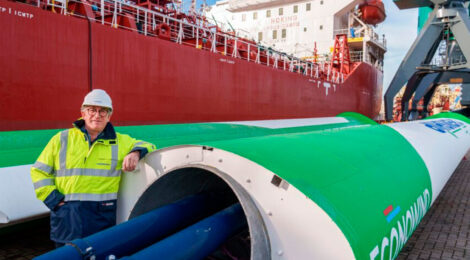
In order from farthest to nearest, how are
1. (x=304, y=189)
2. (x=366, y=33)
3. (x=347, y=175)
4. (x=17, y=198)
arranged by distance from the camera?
(x=366, y=33), (x=17, y=198), (x=347, y=175), (x=304, y=189)

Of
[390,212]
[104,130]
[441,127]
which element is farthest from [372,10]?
[104,130]

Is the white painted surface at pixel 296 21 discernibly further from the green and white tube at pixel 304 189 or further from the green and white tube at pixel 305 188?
the green and white tube at pixel 304 189

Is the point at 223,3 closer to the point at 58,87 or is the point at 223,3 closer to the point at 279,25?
the point at 279,25

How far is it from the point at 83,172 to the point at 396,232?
1.94 meters

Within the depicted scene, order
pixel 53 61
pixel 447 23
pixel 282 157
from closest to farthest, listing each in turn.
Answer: pixel 282 157 < pixel 53 61 < pixel 447 23

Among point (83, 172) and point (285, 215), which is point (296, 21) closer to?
point (83, 172)

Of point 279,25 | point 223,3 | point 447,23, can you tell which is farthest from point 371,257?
point 223,3

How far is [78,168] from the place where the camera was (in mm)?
2135

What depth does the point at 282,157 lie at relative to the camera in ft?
5.93

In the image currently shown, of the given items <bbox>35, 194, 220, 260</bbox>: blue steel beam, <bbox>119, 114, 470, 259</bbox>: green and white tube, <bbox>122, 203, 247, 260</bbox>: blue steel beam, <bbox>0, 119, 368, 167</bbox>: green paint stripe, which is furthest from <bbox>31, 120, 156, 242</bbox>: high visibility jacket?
<bbox>0, 119, 368, 167</bbox>: green paint stripe

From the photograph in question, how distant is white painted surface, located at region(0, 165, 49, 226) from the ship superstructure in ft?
56.0

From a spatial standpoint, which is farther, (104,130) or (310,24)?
(310,24)

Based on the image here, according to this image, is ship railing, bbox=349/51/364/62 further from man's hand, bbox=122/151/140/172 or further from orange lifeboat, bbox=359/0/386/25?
man's hand, bbox=122/151/140/172

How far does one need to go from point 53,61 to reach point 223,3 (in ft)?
66.0
